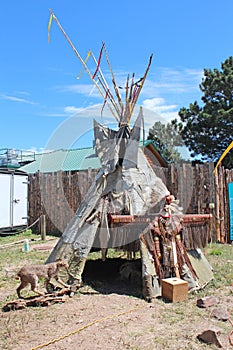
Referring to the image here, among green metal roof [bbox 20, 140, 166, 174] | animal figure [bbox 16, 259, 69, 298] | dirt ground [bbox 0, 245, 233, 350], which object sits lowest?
dirt ground [bbox 0, 245, 233, 350]

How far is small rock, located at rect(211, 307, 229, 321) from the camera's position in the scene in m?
4.02

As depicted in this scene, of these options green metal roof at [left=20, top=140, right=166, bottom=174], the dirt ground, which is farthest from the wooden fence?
green metal roof at [left=20, top=140, right=166, bottom=174]

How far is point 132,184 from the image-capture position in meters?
5.79

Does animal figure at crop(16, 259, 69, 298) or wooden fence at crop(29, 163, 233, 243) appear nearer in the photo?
animal figure at crop(16, 259, 69, 298)

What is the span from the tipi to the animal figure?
33cm

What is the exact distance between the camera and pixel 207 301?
4516mm

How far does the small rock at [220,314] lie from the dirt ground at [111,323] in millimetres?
57

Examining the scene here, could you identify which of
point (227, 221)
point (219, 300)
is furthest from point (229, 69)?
point (219, 300)

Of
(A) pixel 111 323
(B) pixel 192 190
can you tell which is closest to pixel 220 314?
(A) pixel 111 323

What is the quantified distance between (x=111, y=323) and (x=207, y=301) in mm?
1403

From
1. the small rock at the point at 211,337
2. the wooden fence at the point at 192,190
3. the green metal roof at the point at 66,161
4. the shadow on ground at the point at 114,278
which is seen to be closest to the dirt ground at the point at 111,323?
the small rock at the point at 211,337

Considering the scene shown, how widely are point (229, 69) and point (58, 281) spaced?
16690 mm

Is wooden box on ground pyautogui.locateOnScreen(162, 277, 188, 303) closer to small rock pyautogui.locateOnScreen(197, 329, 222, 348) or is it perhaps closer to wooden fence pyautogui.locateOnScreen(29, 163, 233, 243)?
small rock pyautogui.locateOnScreen(197, 329, 222, 348)

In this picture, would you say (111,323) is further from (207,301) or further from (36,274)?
(207,301)
